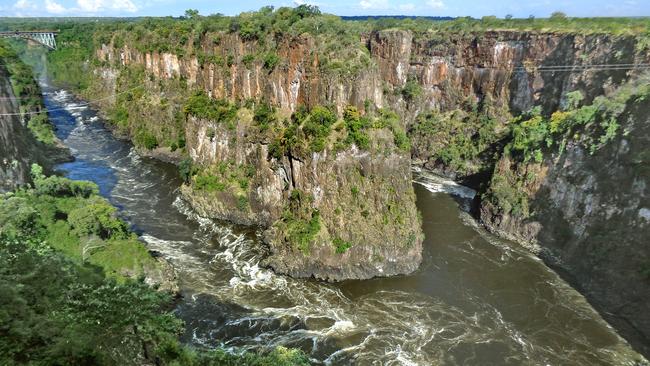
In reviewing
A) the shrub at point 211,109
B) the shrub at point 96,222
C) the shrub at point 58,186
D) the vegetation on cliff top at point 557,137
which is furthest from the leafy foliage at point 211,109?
the vegetation on cliff top at point 557,137

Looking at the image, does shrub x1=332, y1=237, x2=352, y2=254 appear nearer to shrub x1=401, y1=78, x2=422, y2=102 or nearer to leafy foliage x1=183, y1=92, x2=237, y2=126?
leafy foliage x1=183, y1=92, x2=237, y2=126

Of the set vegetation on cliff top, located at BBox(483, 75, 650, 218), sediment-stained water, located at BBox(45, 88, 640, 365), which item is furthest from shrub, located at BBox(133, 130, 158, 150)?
vegetation on cliff top, located at BBox(483, 75, 650, 218)

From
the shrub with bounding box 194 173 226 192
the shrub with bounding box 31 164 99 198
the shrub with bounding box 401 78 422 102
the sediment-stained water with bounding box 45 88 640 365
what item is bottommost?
the sediment-stained water with bounding box 45 88 640 365

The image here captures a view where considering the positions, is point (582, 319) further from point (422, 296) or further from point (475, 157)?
point (475, 157)

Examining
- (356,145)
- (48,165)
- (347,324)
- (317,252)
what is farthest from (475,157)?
(48,165)

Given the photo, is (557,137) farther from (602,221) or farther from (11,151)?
(11,151)

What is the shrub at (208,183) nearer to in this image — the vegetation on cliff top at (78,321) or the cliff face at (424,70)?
the cliff face at (424,70)
